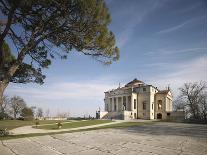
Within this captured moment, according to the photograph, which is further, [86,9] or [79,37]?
[79,37]

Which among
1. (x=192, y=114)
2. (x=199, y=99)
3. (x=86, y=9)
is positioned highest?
(x=86, y=9)

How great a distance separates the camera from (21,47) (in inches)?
526

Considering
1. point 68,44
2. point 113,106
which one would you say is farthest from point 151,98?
point 68,44

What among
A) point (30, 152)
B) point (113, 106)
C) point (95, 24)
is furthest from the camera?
point (113, 106)

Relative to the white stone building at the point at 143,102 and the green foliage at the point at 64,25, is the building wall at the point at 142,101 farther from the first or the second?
the green foliage at the point at 64,25

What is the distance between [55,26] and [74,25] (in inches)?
42.4

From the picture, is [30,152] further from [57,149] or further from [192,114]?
[192,114]

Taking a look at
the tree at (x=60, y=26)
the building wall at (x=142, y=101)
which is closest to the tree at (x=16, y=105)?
the building wall at (x=142, y=101)

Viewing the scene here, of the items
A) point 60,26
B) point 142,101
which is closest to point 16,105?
point 142,101

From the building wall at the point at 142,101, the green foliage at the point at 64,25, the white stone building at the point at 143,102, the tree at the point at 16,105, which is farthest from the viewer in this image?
the tree at the point at 16,105

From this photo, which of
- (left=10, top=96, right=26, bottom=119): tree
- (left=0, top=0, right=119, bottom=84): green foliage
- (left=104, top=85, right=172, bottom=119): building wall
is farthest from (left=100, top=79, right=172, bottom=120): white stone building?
(left=0, top=0, right=119, bottom=84): green foliage

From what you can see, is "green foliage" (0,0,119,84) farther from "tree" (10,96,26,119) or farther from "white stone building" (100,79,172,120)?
"tree" (10,96,26,119)

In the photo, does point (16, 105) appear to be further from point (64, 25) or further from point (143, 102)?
point (64, 25)

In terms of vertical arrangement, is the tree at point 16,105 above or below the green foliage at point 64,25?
below
